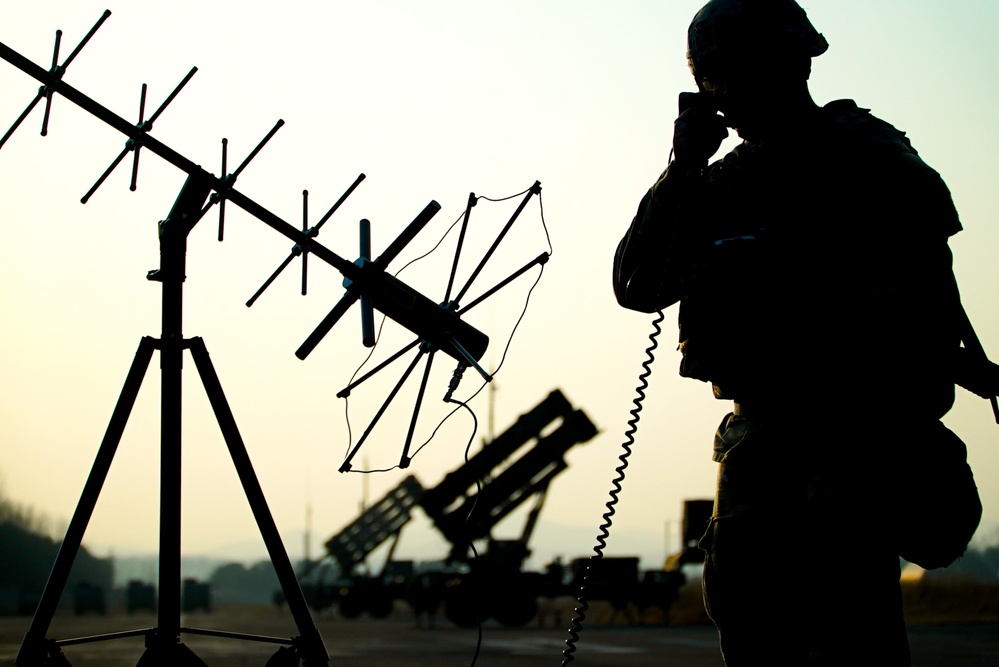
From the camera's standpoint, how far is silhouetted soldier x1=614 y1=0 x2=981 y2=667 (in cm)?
238

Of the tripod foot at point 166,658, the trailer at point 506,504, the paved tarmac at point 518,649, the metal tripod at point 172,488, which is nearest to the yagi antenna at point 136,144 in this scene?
the metal tripod at point 172,488

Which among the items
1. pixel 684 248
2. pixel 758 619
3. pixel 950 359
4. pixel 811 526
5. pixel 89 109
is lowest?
pixel 758 619

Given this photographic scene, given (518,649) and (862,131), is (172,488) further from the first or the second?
(518,649)

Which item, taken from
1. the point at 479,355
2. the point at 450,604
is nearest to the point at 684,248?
the point at 479,355

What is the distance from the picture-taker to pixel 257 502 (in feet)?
14.4

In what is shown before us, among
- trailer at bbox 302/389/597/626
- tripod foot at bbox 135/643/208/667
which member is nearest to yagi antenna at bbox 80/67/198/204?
tripod foot at bbox 135/643/208/667

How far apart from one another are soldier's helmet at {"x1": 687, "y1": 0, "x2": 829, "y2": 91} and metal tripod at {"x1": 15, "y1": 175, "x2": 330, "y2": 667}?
222 centimetres

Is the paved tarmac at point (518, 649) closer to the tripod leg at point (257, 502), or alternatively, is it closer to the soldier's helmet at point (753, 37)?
the tripod leg at point (257, 502)

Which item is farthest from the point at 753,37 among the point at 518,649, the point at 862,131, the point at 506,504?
the point at 506,504

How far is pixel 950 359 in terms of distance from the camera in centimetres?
243

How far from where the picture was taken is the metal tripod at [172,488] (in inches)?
165

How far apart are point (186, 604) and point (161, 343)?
4053cm

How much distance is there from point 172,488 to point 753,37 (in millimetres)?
2652

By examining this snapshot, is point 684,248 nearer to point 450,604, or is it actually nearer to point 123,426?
point 123,426
